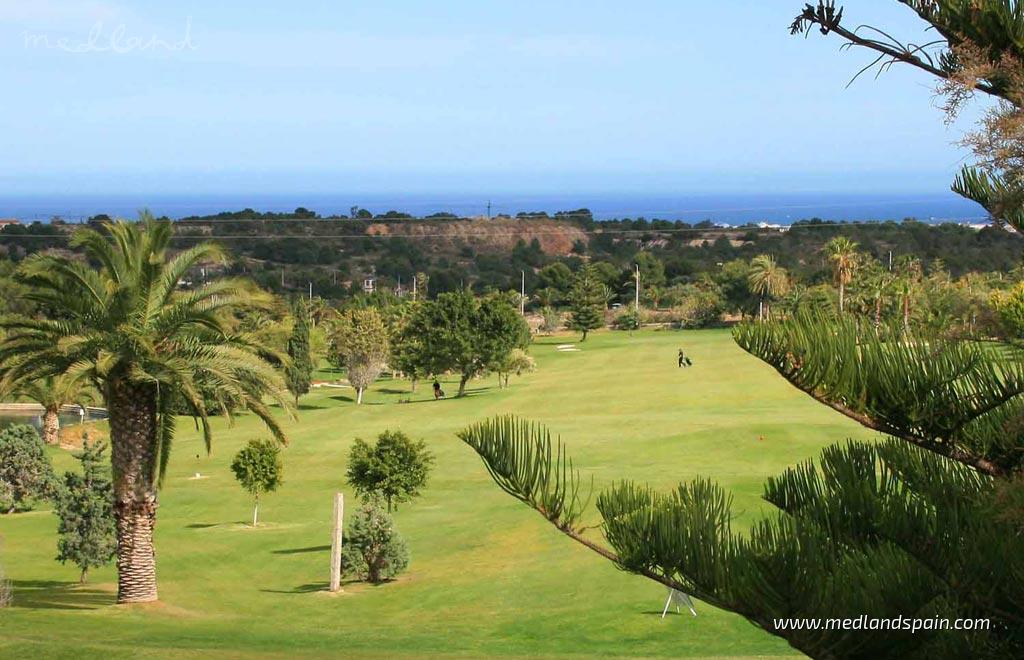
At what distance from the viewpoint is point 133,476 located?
1848cm

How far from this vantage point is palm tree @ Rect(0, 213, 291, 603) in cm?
1825

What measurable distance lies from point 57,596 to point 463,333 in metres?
38.5

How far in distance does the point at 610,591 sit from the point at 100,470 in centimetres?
898

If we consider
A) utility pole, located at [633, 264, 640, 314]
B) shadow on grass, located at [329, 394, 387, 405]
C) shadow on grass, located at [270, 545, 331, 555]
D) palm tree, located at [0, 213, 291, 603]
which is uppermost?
palm tree, located at [0, 213, 291, 603]

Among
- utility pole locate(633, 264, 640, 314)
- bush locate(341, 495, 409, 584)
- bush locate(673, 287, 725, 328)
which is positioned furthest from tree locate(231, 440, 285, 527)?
utility pole locate(633, 264, 640, 314)

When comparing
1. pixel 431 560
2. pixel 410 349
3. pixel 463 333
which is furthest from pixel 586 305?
pixel 431 560

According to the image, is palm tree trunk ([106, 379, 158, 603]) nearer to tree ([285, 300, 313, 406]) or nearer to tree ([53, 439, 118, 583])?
tree ([53, 439, 118, 583])

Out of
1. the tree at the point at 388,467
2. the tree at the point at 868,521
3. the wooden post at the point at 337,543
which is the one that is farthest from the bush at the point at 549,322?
the tree at the point at 868,521

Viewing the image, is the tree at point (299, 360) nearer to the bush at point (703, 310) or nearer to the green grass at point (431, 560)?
the green grass at point (431, 560)

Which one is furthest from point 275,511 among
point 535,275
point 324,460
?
point 535,275

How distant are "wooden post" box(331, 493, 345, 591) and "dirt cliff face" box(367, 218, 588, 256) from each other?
124597mm

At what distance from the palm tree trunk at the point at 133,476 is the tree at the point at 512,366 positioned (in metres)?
41.3

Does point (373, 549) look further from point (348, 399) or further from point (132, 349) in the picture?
point (348, 399)

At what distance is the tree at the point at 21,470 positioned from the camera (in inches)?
1225
